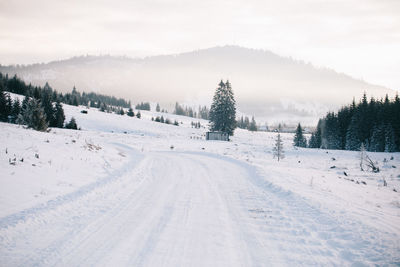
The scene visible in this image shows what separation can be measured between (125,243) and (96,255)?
2.03 feet

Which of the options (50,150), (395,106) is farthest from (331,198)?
(395,106)

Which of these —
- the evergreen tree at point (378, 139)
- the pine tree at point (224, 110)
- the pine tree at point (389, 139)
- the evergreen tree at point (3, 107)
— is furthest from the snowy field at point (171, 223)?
the evergreen tree at point (378, 139)

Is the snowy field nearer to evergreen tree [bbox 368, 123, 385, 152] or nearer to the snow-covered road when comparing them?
the snow-covered road

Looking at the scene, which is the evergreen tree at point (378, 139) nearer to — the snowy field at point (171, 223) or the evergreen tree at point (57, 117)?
the snowy field at point (171, 223)

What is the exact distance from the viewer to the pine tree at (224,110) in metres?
57.9

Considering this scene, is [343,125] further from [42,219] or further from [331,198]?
[42,219]

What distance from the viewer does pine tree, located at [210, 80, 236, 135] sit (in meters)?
57.9

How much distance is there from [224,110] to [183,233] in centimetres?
5373

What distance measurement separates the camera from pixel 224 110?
57.9 m

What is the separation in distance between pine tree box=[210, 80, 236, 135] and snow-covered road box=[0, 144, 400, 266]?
4997cm

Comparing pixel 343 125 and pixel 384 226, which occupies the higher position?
pixel 343 125

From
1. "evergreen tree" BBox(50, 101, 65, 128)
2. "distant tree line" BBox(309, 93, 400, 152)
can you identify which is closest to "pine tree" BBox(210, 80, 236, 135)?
"distant tree line" BBox(309, 93, 400, 152)

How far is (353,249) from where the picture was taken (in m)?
4.72

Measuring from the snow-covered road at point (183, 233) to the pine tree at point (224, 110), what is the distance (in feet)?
164
